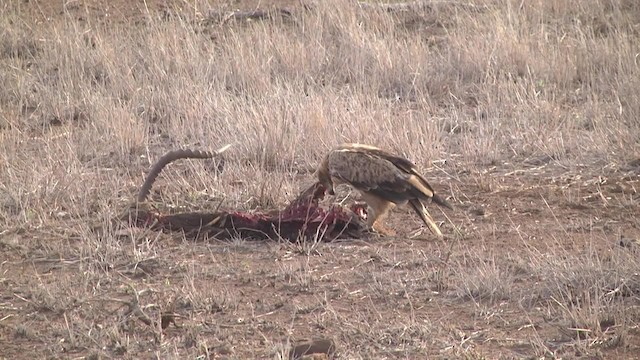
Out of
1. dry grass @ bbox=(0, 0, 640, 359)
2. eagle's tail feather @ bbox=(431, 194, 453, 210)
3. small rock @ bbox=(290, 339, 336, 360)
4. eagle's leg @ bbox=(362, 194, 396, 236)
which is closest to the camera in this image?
small rock @ bbox=(290, 339, 336, 360)

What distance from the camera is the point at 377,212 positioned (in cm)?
736

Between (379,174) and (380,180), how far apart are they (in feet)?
0.13

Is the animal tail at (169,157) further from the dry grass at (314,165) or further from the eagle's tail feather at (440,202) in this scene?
the eagle's tail feather at (440,202)

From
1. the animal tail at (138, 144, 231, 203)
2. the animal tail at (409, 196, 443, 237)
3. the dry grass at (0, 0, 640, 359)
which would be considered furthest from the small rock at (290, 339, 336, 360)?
the animal tail at (138, 144, 231, 203)

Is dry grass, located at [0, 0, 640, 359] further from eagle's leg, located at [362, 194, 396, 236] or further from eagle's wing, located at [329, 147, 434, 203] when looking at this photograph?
eagle's wing, located at [329, 147, 434, 203]

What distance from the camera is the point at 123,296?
638 cm

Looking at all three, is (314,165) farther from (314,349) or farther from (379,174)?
(314,349)

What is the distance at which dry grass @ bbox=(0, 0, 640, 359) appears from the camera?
5.86 m

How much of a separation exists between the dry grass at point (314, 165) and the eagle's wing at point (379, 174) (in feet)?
1.05

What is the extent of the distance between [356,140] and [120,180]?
1827 mm

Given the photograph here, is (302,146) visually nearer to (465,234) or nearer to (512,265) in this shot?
(465,234)

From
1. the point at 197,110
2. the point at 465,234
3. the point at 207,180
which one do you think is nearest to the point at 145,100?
the point at 197,110

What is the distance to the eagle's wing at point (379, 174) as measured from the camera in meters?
7.24

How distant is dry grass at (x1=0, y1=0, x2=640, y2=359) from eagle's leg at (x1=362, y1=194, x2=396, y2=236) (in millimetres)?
157
